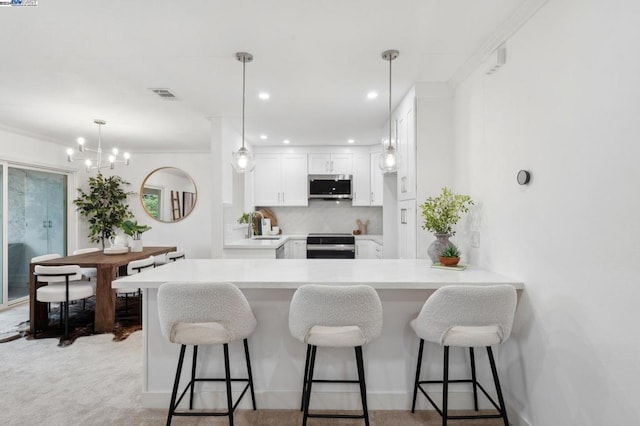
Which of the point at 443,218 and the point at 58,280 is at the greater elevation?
the point at 443,218

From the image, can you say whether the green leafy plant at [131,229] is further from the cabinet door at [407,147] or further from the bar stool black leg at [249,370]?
the cabinet door at [407,147]

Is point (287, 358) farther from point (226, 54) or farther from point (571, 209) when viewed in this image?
point (226, 54)

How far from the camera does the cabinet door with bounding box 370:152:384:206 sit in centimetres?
549

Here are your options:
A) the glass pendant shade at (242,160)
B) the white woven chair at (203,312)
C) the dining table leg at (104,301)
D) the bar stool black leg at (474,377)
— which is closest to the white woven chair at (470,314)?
the bar stool black leg at (474,377)

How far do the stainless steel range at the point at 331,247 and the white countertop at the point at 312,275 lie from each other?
8.72 feet

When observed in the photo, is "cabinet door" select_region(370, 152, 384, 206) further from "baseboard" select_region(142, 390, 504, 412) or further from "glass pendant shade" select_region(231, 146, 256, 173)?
"baseboard" select_region(142, 390, 504, 412)

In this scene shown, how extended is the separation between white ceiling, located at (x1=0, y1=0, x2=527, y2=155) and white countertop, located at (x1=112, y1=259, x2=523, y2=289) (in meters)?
1.53

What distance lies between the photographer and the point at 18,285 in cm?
495

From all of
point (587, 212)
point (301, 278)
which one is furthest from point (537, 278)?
point (301, 278)

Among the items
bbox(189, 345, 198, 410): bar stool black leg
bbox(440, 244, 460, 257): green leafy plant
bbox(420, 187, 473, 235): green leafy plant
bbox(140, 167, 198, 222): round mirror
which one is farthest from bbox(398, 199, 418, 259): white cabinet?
bbox(140, 167, 198, 222): round mirror

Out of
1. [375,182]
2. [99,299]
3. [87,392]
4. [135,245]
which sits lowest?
[87,392]

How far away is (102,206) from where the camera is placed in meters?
6.11

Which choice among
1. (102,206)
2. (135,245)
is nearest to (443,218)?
(135,245)

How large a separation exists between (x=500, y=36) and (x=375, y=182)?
11.4ft
